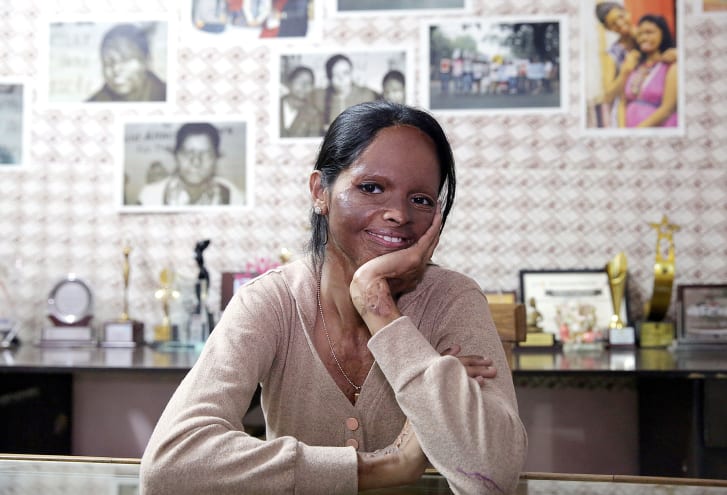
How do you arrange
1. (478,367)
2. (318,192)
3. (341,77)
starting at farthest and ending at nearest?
(341,77) < (318,192) < (478,367)

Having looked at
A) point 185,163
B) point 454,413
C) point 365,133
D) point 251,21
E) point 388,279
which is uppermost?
point 251,21

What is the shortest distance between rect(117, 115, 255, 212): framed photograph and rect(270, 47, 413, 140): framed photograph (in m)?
0.19

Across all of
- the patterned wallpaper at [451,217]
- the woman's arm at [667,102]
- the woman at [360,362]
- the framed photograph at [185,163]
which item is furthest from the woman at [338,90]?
the woman at [360,362]

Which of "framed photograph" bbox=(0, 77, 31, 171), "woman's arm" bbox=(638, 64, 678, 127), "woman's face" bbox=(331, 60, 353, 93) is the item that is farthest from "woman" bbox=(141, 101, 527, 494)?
"framed photograph" bbox=(0, 77, 31, 171)

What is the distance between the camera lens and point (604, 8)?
3285mm

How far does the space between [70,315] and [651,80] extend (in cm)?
265

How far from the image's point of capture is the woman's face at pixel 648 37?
128 inches

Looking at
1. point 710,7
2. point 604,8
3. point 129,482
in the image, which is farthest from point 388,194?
point 710,7

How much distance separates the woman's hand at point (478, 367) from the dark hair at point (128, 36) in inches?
102

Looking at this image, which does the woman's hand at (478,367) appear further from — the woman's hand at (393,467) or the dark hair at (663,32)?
the dark hair at (663,32)

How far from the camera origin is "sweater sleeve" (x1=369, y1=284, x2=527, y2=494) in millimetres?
1188

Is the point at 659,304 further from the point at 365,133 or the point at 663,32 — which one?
the point at 365,133

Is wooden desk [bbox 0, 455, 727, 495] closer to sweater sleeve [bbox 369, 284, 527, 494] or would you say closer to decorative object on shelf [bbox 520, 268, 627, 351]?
sweater sleeve [bbox 369, 284, 527, 494]

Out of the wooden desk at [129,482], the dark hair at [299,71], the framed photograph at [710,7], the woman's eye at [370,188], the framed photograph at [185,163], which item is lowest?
the wooden desk at [129,482]
